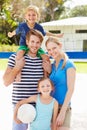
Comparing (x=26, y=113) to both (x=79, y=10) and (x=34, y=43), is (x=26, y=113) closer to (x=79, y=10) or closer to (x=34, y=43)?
(x=34, y=43)

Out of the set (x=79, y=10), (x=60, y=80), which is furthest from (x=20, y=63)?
(x=79, y=10)

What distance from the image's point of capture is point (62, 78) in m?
3.22

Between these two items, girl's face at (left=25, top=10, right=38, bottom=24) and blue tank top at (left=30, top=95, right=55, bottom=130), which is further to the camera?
girl's face at (left=25, top=10, right=38, bottom=24)

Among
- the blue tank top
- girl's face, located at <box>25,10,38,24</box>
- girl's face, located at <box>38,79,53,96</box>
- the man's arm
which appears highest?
girl's face, located at <box>25,10,38,24</box>

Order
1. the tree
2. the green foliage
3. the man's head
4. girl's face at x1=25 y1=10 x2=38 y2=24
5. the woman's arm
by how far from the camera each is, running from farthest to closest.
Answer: the green foliage, the tree, girl's face at x1=25 y1=10 x2=38 y2=24, the man's head, the woman's arm

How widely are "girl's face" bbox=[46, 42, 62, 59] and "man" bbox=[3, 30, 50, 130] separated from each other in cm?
11

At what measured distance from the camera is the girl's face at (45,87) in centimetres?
324

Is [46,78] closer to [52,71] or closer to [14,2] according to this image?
[52,71]

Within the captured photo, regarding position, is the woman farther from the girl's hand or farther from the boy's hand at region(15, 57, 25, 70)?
the boy's hand at region(15, 57, 25, 70)

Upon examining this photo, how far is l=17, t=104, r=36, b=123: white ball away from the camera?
3270 mm

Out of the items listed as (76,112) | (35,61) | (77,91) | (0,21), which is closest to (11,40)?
(0,21)

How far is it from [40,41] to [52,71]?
11.0 inches

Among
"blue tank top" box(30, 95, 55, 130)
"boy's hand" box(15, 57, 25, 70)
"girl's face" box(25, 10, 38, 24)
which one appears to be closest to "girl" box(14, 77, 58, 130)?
"blue tank top" box(30, 95, 55, 130)

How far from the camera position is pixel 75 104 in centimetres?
770
